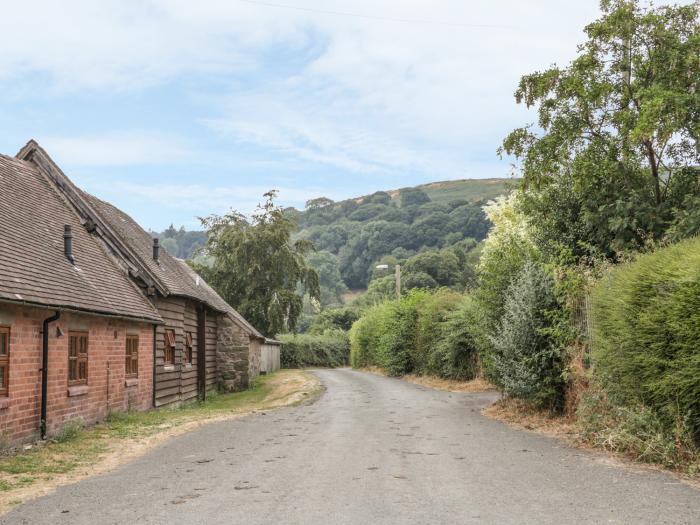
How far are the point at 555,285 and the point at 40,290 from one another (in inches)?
418

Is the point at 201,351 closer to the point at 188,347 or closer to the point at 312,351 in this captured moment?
the point at 188,347

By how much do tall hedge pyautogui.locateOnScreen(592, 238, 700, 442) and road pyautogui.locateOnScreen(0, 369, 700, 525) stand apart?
1166 millimetres

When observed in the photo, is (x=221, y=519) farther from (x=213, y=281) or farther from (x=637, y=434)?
(x=213, y=281)

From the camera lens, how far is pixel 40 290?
12.7m

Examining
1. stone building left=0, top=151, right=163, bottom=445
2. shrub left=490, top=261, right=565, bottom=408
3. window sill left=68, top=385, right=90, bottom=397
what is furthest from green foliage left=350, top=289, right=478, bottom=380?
window sill left=68, top=385, right=90, bottom=397

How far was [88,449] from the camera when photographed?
1220cm

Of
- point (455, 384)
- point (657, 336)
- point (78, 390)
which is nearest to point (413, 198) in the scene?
point (455, 384)

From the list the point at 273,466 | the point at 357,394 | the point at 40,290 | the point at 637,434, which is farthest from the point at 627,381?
the point at 357,394

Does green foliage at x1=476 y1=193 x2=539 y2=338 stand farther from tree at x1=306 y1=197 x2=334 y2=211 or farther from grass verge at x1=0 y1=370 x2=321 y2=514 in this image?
tree at x1=306 y1=197 x2=334 y2=211

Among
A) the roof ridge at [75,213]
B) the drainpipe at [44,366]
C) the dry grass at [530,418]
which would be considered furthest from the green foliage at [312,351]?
the drainpipe at [44,366]

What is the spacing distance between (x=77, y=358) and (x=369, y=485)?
893 cm

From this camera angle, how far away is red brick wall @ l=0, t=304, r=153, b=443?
39.3ft

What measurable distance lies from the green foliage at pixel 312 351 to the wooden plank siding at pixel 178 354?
3075 centimetres

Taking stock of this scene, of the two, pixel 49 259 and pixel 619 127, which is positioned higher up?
pixel 619 127
